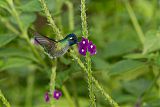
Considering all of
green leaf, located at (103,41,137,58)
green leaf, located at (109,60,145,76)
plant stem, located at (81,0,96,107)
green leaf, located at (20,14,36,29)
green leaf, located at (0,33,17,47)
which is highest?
green leaf, located at (103,41,137,58)

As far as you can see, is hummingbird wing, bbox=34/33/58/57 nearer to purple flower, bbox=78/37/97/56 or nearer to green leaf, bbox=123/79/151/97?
purple flower, bbox=78/37/97/56

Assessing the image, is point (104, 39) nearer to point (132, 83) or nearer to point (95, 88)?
point (132, 83)

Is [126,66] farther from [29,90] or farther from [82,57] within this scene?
[29,90]

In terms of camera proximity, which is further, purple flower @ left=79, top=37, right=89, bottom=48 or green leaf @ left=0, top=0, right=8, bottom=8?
green leaf @ left=0, top=0, right=8, bottom=8

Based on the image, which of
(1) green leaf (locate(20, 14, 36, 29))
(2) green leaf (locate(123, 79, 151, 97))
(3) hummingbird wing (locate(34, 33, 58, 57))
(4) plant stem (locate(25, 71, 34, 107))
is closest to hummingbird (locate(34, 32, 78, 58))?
(3) hummingbird wing (locate(34, 33, 58, 57))

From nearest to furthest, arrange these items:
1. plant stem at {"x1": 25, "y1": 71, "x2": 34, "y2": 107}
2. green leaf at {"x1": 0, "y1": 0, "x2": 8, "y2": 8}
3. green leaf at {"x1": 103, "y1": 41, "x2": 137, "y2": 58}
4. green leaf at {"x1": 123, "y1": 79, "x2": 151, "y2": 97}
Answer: green leaf at {"x1": 0, "y1": 0, "x2": 8, "y2": 8} → green leaf at {"x1": 123, "y1": 79, "x2": 151, "y2": 97} → green leaf at {"x1": 103, "y1": 41, "x2": 137, "y2": 58} → plant stem at {"x1": 25, "y1": 71, "x2": 34, "y2": 107}

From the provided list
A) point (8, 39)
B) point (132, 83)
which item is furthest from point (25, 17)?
point (132, 83)
